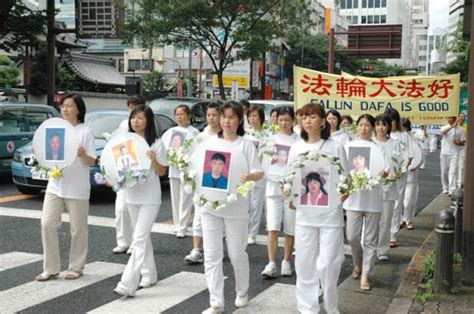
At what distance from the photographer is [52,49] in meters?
20.5

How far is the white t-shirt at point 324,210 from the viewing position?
4660 mm

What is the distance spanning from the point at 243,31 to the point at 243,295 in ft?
58.6

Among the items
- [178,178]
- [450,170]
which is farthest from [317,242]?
[450,170]

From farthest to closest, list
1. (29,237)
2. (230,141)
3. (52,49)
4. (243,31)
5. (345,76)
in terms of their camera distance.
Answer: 1. (243,31)
2. (52,49)
3. (345,76)
4. (29,237)
5. (230,141)

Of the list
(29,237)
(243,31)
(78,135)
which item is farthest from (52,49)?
(78,135)

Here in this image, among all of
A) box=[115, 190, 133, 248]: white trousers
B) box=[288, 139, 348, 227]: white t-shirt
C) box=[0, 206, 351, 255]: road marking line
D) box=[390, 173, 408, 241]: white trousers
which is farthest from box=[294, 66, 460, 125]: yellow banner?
box=[288, 139, 348, 227]: white t-shirt

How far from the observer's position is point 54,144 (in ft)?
19.3

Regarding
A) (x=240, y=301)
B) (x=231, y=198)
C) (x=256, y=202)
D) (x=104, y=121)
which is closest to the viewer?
(x=231, y=198)

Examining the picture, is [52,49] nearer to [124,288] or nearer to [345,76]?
[345,76]

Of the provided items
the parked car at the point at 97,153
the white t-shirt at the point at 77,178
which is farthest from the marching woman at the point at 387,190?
the parked car at the point at 97,153

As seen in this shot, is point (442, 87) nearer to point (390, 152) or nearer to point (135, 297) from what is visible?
point (390, 152)

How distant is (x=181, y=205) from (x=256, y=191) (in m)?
1.08

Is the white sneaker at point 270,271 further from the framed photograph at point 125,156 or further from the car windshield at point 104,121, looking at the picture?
the car windshield at point 104,121

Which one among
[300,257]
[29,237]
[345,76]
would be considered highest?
A: [345,76]
